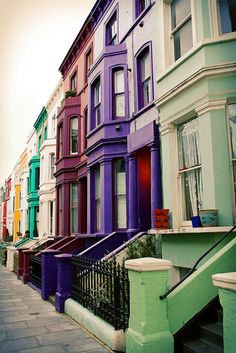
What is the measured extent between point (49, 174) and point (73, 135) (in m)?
8.38

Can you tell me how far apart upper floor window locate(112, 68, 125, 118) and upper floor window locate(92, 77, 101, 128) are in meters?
1.31

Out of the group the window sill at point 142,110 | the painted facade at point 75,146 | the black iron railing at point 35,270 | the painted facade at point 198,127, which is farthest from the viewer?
the painted facade at point 75,146

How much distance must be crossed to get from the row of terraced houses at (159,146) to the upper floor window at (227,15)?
3cm

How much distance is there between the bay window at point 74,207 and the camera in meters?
18.0

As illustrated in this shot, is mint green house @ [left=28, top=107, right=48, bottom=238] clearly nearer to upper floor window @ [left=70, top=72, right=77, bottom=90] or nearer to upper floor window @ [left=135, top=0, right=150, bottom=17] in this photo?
upper floor window @ [left=70, top=72, right=77, bottom=90]

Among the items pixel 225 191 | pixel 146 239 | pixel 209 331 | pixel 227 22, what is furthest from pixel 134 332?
pixel 227 22

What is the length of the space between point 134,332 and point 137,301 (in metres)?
0.45

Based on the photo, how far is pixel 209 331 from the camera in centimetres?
500

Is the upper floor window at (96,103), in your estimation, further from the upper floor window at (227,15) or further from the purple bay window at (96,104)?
the upper floor window at (227,15)

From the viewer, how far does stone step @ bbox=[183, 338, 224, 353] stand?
4.69 meters

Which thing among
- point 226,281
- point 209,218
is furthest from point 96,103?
point 226,281

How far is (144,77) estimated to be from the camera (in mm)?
12125

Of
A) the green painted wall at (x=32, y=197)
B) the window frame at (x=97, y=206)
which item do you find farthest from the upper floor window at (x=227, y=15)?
the green painted wall at (x=32, y=197)

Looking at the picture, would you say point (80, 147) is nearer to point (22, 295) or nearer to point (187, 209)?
point (22, 295)
